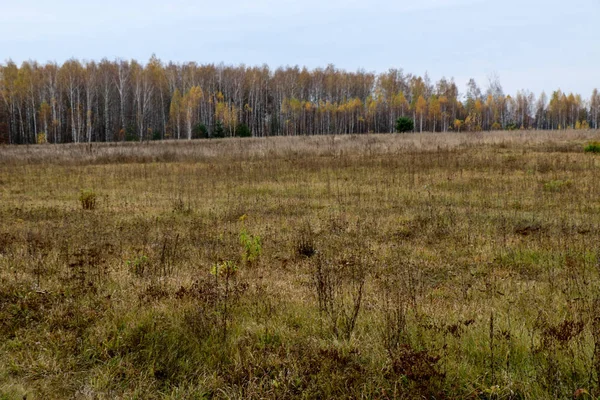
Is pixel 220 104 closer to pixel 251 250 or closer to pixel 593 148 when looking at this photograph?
pixel 593 148

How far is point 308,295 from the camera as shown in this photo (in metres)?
4.62

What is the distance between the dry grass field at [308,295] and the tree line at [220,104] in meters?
43.8

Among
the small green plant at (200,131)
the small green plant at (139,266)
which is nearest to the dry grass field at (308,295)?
the small green plant at (139,266)

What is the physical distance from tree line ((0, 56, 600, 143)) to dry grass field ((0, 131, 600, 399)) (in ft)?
144

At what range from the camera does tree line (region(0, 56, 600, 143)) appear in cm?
5303

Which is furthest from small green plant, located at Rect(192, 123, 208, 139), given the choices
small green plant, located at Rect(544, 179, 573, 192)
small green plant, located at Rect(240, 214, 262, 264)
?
small green plant, located at Rect(240, 214, 262, 264)

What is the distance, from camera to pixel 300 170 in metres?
16.4

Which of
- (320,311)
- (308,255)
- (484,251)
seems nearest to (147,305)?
(320,311)

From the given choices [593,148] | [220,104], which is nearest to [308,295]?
[593,148]

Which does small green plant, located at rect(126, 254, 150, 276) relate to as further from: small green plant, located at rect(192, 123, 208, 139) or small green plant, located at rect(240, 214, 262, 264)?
small green plant, located at rect(192, 123, 208, 139)

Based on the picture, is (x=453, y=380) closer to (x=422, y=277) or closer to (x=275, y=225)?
(x=422, y=277)

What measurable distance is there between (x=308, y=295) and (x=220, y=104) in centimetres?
5818

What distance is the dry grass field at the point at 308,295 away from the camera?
10.0 feet

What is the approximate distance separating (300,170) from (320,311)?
1258cm
